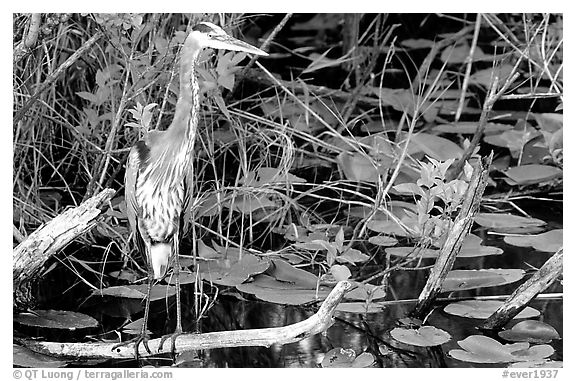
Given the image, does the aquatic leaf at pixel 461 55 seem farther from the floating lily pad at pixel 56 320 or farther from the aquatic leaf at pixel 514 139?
the floating lily pad at pixel 56 320

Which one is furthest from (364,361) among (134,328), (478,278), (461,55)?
(461,55)

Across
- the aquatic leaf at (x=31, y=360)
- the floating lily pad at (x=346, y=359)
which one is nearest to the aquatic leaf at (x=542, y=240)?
the floating lily pad at (x=346, y=359)

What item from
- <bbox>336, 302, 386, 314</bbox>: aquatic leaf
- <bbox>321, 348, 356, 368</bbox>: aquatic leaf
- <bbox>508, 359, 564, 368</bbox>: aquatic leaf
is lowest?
<bbox>508, 359, 564, 368</bbox>: aquatic leaf

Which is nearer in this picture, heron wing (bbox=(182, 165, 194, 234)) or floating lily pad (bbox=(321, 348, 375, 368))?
heron wing (bbox=(182, 165, 194, 234))

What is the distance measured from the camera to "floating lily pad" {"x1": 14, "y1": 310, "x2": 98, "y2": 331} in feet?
9.47

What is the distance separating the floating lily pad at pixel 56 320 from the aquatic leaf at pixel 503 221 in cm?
149

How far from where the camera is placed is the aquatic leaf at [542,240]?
11.0 ft

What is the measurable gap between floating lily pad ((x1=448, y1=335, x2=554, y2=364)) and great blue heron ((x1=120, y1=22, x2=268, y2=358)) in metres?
0.83

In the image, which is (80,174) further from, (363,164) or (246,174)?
(363,164)

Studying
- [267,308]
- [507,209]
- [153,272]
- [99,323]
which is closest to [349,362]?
[267,308]

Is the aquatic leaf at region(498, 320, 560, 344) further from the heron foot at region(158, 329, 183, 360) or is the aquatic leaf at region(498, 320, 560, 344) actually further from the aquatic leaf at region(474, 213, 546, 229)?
the heron foot at region(158, 329, 183, 360)

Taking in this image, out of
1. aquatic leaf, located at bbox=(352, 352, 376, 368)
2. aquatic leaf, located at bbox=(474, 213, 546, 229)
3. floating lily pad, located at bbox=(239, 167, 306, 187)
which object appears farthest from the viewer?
aquatic leaf, located at bbox=(474, 213, 546, 229)

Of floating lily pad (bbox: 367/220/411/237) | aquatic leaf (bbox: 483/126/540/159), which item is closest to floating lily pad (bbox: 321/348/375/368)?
floating lily pad (bbox: 367/220/411/237)

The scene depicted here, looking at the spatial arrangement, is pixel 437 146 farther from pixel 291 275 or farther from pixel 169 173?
pixel 169 173
